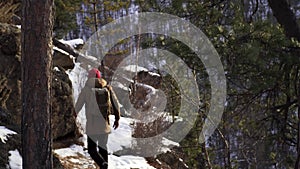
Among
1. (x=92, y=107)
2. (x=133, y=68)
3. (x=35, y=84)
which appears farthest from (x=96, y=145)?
(x=133, y=68)

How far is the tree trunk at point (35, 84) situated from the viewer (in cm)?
428

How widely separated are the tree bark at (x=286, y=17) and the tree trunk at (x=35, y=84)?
3.87 metres

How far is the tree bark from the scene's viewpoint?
21.0ft

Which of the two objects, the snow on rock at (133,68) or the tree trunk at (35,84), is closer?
the tree trunk at (35,84)

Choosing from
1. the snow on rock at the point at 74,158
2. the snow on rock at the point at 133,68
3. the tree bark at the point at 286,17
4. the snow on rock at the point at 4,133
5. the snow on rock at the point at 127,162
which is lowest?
the snow on rock at the point at 127,162

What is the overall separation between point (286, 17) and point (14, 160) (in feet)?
15.1

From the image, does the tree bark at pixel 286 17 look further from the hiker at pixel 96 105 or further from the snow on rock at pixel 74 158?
the snow on rock at pixel 74 158

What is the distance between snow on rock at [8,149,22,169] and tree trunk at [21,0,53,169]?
1.68ft

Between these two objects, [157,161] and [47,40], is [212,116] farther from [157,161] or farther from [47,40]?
[47,40]

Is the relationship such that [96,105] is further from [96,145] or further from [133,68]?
[133,68]

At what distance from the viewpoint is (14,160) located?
4.86 meters

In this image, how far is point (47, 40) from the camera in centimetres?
436

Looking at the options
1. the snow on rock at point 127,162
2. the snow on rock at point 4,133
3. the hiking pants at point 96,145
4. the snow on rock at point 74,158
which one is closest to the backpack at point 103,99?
the hiking pants at point 96,145

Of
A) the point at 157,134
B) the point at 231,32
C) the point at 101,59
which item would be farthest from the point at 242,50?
the point at 101,59
